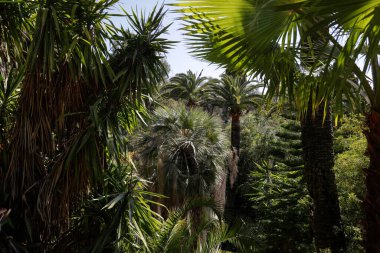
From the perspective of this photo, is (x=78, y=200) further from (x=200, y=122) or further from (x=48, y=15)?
(x=200, y=122)

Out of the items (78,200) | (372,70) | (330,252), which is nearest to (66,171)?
(78,200)

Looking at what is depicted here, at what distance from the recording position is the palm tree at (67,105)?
16.2 feet

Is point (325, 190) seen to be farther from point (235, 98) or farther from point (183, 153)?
point (235, 98)

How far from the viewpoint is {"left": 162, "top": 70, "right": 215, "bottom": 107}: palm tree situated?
21406 millimetres

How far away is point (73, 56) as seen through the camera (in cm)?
516

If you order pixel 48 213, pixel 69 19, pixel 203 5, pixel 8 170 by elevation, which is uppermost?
pixel 69 19

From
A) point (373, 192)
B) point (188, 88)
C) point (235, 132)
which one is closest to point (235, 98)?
point (235, 132)

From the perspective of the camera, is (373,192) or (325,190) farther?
(325,190)

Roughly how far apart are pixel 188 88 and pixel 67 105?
647 inches

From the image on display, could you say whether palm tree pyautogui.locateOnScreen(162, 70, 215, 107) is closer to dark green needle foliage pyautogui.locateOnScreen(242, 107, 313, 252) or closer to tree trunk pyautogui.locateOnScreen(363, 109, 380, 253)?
dark green needle foliage pyautogui.locateOnScreen(242, 107, 313, 252)

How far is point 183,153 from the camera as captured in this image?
37.2ft

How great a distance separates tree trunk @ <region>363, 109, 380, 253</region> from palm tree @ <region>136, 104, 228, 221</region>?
6.88 metres

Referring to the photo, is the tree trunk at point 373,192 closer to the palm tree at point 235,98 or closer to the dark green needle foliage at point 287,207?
the dark green needle foliage at point 287,207

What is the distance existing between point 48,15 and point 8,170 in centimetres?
213
